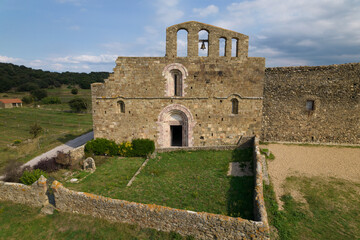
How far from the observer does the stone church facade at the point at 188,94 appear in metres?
14.9

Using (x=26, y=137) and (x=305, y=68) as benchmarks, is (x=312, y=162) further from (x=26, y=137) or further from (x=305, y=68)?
(x=26, y=137)

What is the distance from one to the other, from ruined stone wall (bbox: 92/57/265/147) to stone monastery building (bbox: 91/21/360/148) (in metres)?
0.07

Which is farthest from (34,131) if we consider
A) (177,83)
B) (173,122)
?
(177,83)

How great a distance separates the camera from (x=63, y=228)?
805 cm

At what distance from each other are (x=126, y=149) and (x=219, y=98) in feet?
27.2

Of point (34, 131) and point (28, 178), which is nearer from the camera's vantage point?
point (28, 178)

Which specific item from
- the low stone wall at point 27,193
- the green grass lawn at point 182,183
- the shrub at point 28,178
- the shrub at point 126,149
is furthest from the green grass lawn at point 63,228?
the shrub at point 126,149

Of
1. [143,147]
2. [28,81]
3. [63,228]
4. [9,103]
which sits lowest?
[63,228]

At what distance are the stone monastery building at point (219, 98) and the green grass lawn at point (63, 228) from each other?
796 cm

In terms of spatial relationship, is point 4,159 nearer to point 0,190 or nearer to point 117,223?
point 0,190

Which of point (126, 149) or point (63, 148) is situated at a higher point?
point (126, 149)

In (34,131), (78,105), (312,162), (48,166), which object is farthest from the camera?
(78,105)

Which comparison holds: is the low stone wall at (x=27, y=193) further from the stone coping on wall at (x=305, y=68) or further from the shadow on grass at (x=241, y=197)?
the stone coping on wall at (x=305, y=68)

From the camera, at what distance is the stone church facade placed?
1488cm
